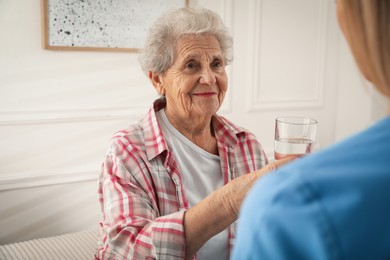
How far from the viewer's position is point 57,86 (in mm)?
2645

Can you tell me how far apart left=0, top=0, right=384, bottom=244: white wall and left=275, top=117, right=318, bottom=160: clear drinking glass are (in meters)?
1.85

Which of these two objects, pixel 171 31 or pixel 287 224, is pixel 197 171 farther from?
pixel 287 224

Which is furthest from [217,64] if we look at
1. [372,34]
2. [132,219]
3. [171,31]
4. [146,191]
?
[372,34]

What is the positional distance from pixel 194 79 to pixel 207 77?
0.05m

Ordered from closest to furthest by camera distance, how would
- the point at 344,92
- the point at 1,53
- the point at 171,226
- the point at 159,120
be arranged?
the point at 171,226 < the point at 159,120 < the point at 1,53 < the point at 344,92

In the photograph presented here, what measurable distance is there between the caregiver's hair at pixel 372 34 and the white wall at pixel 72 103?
7.74 ft

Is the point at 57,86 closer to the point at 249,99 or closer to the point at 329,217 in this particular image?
the point at 249,99

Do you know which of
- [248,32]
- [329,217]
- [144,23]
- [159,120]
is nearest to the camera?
[329,217]

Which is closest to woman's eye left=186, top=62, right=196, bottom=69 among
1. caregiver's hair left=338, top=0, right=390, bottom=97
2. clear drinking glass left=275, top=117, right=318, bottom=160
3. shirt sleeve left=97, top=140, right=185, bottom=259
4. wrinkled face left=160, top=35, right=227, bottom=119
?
wrinkled face left=160, top=35, right=227, bottom=119

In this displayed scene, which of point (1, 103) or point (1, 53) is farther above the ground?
point (1, 53)

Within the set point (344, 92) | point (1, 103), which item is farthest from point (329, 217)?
point (344, 92)

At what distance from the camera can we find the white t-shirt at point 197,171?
150 cm

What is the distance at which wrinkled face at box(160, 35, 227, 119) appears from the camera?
163cm

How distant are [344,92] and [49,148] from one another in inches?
102
